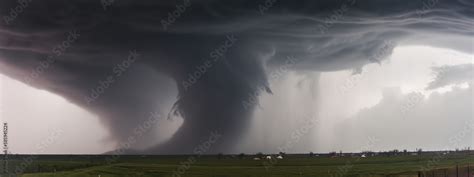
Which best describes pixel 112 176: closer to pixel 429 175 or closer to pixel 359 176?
pixel 359 176

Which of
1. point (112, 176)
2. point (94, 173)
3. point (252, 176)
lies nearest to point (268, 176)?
point (252, 176)

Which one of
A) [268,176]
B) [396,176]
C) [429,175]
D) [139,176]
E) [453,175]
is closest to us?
[429,175]

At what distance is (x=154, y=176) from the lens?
77625mm

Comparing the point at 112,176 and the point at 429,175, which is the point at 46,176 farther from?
the point at 429,175

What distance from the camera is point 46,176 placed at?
75812 millimetres

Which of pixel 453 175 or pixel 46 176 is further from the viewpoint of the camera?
pixel 46 176

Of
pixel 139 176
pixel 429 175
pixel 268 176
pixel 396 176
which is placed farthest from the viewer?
pixel 139 176

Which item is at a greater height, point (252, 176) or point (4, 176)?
point (252, 176)

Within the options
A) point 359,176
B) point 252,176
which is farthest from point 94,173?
point 359,176

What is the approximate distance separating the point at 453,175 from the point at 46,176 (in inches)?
2014

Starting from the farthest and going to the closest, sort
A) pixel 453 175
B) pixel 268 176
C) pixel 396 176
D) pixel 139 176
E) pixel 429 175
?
pixel 139 176 < pixel 268 176 < pixel 396 176 < pixel 453 175 < pixel 429 175

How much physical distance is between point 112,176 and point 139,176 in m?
3.66

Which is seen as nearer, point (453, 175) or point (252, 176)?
point (453, 175)

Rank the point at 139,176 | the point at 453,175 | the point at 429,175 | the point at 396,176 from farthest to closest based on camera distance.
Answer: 1. the point at 139,176
2. the point at 396,176
3. the point at 453,175
4. the point at 429,175
